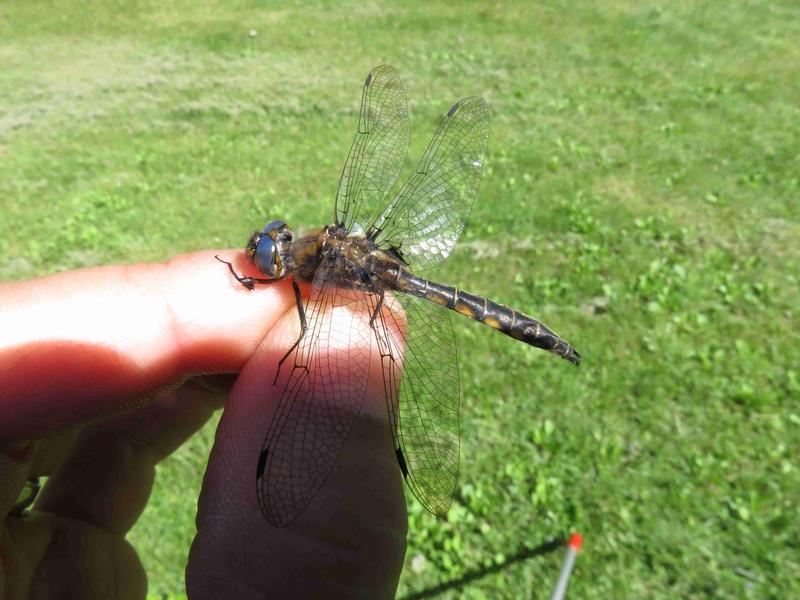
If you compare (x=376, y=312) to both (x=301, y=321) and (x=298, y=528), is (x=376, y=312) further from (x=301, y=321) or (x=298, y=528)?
(x=298, y=528)

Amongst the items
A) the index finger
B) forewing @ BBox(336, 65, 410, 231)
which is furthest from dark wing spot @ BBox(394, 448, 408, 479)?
forewing @ BBox(336, 65, 410, 231)

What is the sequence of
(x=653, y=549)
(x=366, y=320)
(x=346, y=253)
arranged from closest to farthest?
(x=366, y=320)
(x=346, y=253)
(x=653, y=549)

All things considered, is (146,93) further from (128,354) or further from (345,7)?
(128,354)

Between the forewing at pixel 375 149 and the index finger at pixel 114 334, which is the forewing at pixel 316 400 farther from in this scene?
the forewing at pixel 375 149

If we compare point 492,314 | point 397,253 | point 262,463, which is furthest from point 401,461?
point 397,253

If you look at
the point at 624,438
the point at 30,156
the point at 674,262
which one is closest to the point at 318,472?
the point at 624,438
